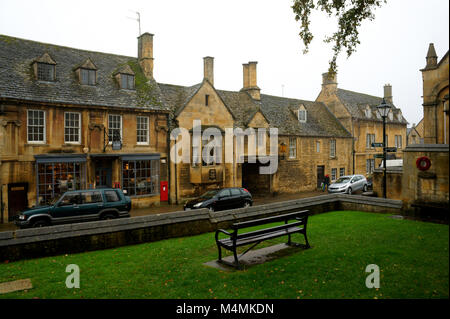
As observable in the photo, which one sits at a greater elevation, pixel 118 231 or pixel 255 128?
pixel 255 128

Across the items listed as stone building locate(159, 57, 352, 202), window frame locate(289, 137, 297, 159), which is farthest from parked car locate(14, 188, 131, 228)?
window frame locate(289, 137, 297, 159)

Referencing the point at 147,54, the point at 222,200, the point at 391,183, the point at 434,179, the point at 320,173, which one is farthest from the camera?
the point at 320,173

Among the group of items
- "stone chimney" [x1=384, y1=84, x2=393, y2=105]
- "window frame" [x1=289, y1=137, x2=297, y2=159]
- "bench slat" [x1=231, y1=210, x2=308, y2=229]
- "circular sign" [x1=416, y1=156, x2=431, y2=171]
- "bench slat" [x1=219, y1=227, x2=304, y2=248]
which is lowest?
→ "bench slat" [x1=219, y1=227, x2=304, y2=248]

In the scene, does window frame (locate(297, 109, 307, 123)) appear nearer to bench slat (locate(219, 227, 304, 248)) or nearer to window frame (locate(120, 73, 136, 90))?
window frame (locate(120, 73, 136, 90))

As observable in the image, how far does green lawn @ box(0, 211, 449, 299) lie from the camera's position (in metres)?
5.72

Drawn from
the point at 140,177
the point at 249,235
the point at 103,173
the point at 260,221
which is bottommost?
the point at 249,235

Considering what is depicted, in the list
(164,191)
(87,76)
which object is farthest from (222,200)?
(87,76)

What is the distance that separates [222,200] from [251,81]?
19977 mm

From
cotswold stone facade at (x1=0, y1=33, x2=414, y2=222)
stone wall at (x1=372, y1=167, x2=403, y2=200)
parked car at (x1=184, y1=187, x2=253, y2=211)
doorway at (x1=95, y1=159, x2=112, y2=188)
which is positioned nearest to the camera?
parked car at (x1=184, y1=187, x2=253, y2=211)

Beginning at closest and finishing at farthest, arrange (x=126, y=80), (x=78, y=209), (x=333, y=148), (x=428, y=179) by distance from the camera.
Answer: (x=428, y=179) < (x=78, y=209) < (x=126, y=80) < (x=333, y=148)

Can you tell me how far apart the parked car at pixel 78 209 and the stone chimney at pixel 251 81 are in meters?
22.8

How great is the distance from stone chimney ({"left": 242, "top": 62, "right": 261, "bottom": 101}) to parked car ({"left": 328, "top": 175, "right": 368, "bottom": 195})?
12651 millimetres

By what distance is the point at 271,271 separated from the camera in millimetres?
7145

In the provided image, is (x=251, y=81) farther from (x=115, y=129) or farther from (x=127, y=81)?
(x=115, y=129)
